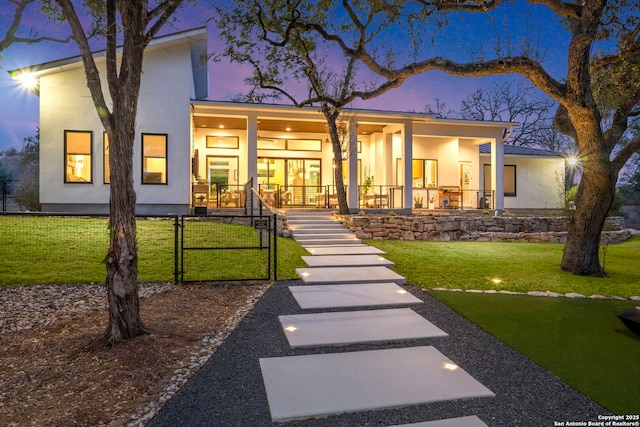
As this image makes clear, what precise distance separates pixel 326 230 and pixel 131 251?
25.7 feet

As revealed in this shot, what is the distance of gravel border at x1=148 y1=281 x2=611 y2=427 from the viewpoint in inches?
107

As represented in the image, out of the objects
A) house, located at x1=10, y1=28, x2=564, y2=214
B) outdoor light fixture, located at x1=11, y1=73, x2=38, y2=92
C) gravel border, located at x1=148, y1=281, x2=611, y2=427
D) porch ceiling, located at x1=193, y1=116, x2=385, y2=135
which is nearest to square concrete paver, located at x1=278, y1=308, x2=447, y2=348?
gravel border, located at x1=148, y1=281, x2=611, y2=427

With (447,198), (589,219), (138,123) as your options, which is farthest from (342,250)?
(447,198)

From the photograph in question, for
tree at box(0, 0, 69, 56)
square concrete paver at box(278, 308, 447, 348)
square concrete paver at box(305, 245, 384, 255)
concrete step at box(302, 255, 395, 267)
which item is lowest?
square concrete paver at box(278, 308, 447, 348)

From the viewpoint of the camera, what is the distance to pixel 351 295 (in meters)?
5.91

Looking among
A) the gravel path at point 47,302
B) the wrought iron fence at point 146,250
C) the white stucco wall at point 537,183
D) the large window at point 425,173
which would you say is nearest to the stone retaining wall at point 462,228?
the wrought iron fence at point 146,250

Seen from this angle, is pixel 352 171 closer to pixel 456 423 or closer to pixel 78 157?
pixel 78 157

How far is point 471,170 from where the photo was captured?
18.8 metres

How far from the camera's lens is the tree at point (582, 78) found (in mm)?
7312

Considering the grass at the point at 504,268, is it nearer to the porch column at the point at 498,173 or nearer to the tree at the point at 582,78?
the tree at the point at 582,78

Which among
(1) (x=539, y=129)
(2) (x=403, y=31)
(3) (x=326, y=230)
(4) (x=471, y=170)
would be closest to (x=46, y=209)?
(3) (x=326, y=230)

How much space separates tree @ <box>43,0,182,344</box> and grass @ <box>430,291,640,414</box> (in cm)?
403

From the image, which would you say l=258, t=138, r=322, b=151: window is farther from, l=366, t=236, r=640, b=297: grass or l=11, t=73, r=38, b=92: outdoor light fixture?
l=11, t=73, r=38, b=92: outdoor light fixture

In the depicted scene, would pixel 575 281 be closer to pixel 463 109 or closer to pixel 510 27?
pixel 510 27
